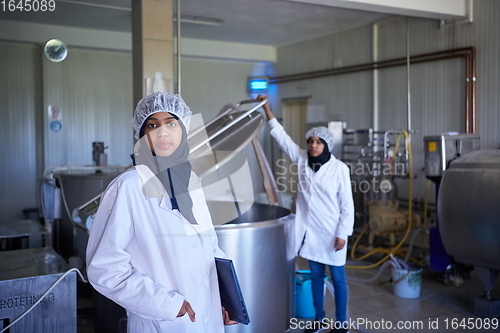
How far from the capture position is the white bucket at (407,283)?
161 inches

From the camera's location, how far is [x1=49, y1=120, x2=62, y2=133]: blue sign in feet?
22.8

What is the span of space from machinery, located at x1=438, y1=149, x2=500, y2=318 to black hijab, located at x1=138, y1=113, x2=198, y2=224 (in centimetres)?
268

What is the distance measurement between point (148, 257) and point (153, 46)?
305 centimetres

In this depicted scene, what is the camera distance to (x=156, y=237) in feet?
5.06

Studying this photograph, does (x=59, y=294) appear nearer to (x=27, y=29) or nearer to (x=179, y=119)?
(x=179, y=119)

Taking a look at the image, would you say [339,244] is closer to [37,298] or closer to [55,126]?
[37,298]

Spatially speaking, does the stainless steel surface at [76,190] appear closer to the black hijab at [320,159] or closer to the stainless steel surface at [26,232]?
the stainless steel surface at [26,232]

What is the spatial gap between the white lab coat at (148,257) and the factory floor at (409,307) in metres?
1.97

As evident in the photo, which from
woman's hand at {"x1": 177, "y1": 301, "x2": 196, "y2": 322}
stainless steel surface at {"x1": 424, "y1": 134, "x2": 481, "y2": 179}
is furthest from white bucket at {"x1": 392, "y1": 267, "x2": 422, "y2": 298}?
woman's hand at {"x1": 177, "y1": 301, "x2": 196, "y2": 322}

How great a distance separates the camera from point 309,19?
6430 millimetres

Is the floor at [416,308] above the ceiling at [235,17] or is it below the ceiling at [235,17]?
below

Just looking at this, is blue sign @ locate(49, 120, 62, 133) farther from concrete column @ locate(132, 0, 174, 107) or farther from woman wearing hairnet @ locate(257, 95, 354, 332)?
woman wearing hairnet @ locate(257, 95, 354, 332)

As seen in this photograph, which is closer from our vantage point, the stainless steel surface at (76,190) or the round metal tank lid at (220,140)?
the round metal tank lid at (220,140)

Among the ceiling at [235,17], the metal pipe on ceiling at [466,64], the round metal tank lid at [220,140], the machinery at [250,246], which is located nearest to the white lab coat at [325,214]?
the machinery at [250,246]
